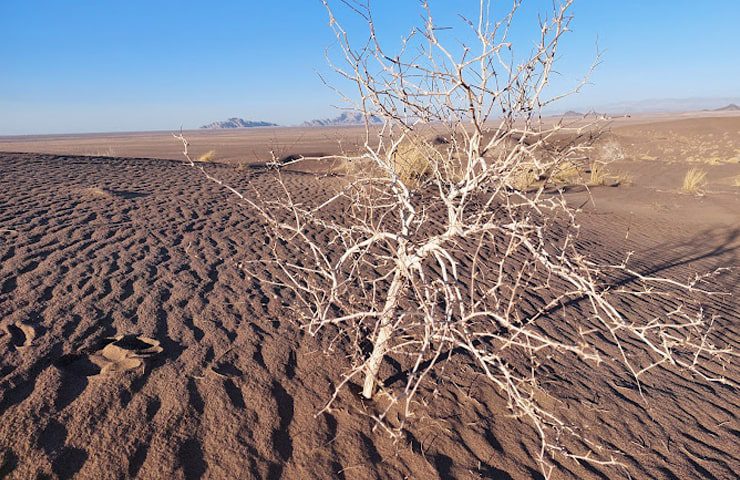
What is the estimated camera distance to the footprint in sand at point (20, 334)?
3.79 meters

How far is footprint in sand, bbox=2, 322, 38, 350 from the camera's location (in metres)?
3.79

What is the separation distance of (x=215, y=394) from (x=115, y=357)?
85 centimetres

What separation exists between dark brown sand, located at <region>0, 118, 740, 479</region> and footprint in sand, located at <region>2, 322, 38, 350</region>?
1 centimetres

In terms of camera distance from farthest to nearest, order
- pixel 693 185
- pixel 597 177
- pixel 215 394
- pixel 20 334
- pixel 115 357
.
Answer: pixel 597 177
pixel 693 185
pixel 20 334
pixel 115 357
pixel 215 394

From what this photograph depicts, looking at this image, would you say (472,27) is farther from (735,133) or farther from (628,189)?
(735,133)

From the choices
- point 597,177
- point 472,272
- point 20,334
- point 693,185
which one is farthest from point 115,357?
point 693,185

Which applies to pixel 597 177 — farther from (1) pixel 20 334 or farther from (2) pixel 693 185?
(1) pixel 20 334

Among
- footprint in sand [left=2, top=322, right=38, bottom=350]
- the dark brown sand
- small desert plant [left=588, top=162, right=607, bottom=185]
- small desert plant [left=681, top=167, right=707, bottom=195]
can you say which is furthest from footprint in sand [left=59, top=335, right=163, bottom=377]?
small desert plant [left=681, top=167, right=707, bottom=195]

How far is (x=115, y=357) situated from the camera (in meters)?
3.78

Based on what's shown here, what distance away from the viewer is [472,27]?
8.99 feet

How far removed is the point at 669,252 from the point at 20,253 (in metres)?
9.60

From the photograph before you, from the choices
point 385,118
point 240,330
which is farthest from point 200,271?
point 385,118

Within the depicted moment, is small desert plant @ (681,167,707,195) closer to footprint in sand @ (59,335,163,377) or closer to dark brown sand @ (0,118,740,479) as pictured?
dark brown sand @ (0,118,740,479)

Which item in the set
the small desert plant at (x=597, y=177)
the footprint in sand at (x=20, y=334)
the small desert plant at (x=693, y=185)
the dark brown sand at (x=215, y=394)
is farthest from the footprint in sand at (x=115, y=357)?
the small desert plant at (x=693, y=185)
